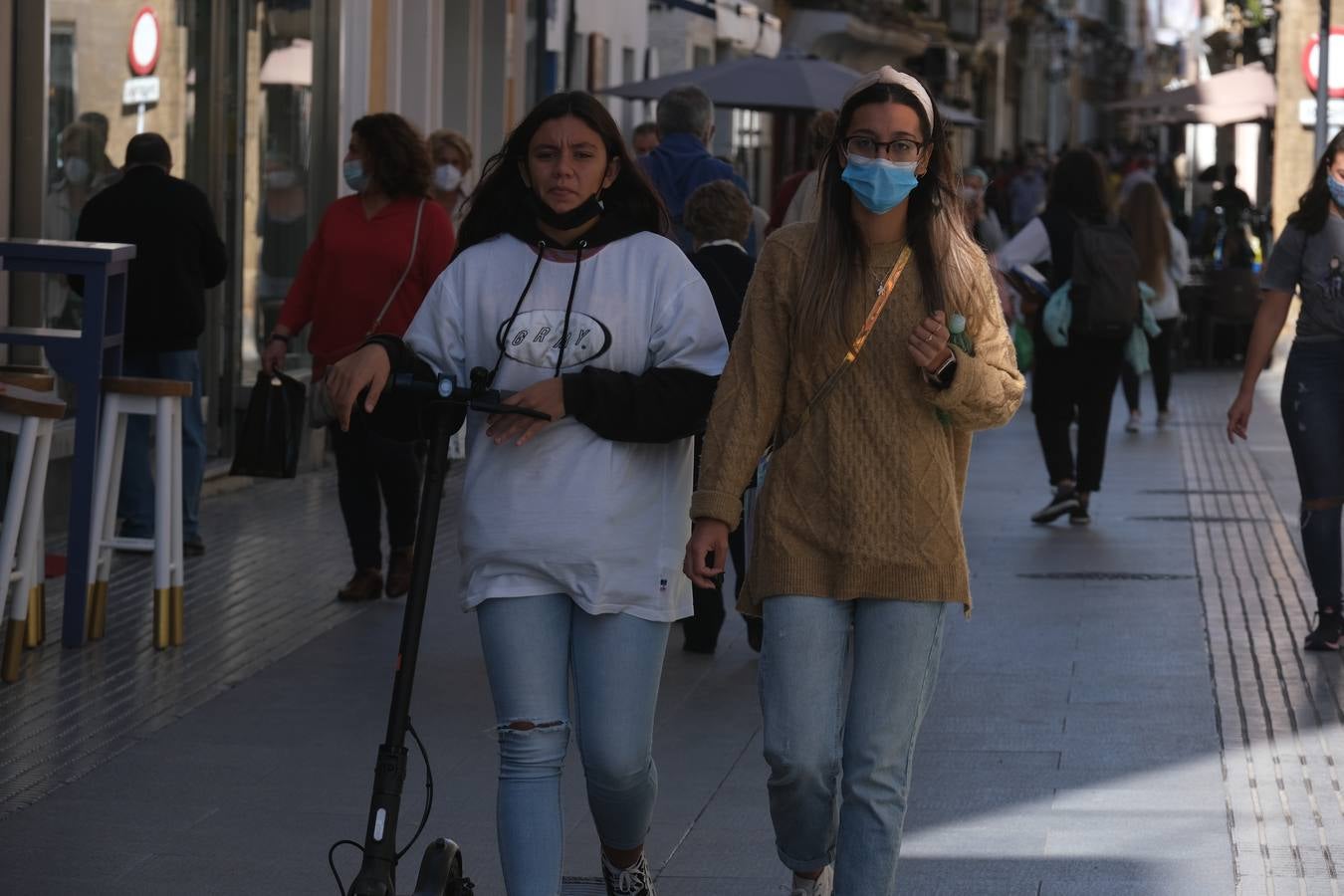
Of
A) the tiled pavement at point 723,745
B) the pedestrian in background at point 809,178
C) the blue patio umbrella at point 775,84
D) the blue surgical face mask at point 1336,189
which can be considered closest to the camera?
the tiled pavement at point 723,745

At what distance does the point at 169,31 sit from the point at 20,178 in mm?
2394

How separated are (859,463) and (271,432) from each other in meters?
4.46

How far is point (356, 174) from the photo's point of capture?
375 inches

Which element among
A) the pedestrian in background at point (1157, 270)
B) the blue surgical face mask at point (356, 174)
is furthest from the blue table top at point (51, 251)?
the pedestrian in background at point (1157, 270)

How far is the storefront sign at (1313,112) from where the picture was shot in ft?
83.1

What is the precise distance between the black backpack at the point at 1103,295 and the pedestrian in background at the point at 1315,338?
12.1 ft

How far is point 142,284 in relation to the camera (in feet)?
34.6

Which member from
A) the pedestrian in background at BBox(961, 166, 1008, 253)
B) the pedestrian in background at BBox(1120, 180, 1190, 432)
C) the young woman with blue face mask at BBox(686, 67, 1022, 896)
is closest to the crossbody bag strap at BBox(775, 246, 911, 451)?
the young woman with blue face mask at BBox(686, 67, 1022, 896)

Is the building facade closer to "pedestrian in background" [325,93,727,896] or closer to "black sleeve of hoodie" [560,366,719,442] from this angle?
"pedestrian in background" [325,93,727,896]

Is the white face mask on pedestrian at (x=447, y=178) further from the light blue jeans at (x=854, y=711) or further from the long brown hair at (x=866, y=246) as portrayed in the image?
the light blue jeans at (x=854, y=711)

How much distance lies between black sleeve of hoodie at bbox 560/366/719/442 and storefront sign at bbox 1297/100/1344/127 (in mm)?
21677

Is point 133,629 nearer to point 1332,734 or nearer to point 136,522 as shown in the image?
point 136,522

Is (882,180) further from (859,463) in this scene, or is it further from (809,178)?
(809,178)

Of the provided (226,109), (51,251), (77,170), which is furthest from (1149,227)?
(51,251)
